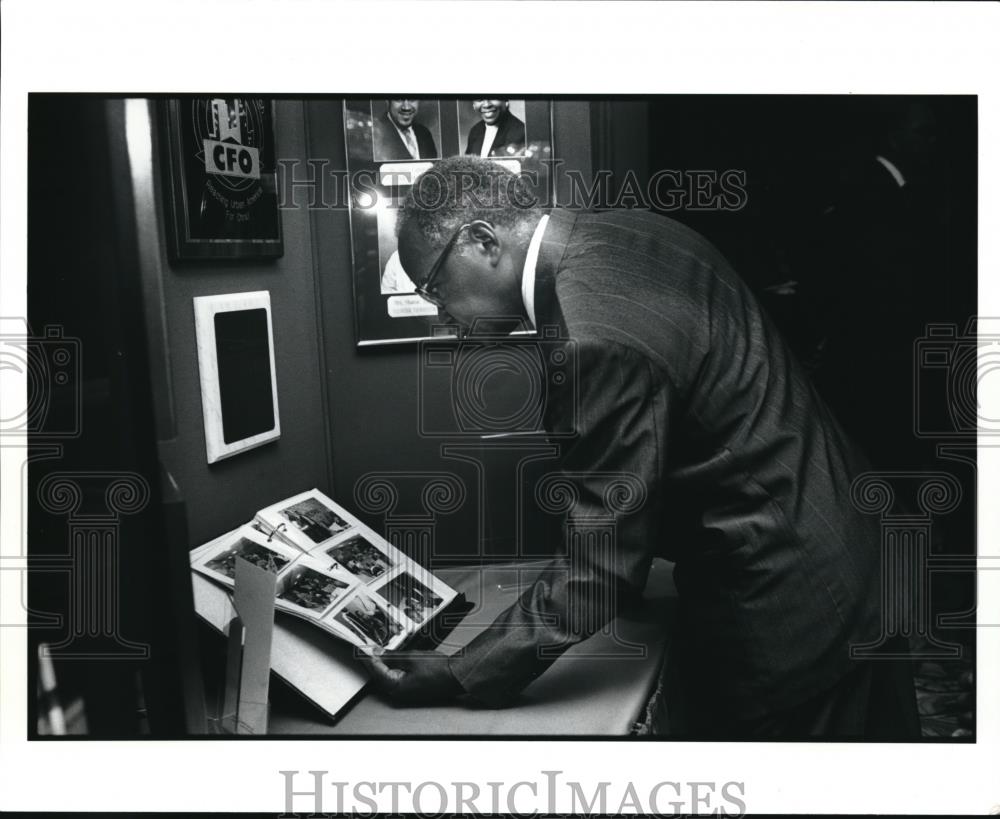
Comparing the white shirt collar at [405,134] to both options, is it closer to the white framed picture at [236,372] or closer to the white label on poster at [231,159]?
the white label on poster at [231,159]

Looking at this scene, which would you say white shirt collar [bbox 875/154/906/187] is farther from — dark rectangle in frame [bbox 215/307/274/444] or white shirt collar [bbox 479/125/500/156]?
dark rectangle in frame [bbox 215/307/274/444]

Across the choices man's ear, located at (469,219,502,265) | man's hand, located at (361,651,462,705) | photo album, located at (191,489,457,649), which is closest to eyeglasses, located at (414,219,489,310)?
man's ear, located at (469,219,502,265)

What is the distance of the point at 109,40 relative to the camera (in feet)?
7.00

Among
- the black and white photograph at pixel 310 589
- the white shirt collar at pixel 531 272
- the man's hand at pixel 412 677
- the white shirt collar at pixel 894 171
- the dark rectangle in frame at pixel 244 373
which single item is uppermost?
the white shirt collar at pixel 894 171

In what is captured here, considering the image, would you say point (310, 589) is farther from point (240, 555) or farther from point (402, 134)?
point (402, 134)

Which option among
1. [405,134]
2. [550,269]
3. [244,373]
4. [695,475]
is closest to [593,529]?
[695,475]

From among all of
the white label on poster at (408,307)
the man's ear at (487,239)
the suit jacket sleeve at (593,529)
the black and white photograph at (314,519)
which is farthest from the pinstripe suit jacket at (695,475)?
the black and white photograph at (314,519)

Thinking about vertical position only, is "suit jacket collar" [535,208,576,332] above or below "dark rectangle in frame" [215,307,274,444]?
above

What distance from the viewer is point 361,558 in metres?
2.24

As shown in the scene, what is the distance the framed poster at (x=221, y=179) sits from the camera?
2.07 metres

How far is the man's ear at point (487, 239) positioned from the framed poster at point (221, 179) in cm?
47

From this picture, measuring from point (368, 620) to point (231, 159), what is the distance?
3.53 ft

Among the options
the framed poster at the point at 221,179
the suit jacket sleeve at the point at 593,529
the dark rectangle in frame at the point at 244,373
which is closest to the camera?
the suit jacket sleeve at the point at 593,529

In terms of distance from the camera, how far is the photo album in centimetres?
212
